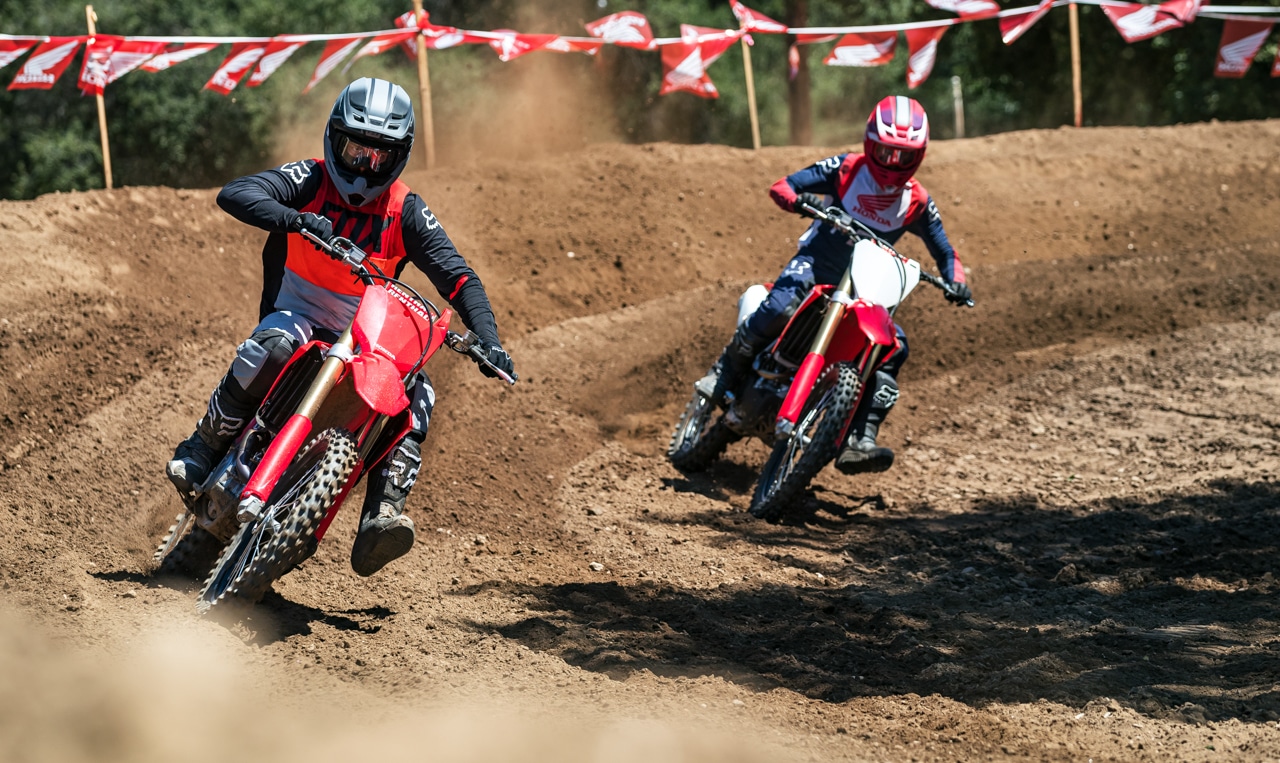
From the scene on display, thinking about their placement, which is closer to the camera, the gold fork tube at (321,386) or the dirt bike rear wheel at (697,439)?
the gold fork tube at (321,386)

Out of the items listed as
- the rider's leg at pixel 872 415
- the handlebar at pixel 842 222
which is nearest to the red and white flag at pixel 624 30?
the handlebar at pixel 842 222

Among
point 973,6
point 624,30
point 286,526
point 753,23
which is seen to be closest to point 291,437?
point 286,526

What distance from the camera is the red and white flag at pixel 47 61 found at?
44.8 ft

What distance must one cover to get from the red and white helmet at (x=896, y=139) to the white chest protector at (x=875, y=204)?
135 mm

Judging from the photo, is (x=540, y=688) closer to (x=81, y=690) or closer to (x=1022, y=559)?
(x=81, y=690)

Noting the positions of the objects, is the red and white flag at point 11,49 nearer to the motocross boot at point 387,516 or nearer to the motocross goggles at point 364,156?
the motocross goggles at point 364,156

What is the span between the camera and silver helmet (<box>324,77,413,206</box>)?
520 cm

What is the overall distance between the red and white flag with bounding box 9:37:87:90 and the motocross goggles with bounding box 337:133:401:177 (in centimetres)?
1011

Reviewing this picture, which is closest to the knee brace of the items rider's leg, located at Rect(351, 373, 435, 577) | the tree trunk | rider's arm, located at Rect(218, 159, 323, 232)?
rider's arm, located at Rect(218, 159, 323, 232)

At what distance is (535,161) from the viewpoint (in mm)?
15789

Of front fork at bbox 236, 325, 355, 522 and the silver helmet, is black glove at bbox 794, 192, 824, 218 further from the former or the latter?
front fork at bbox 236, 325, 355, 522

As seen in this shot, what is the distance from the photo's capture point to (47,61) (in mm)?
13766

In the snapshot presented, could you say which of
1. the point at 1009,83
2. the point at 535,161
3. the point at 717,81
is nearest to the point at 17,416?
the point at 535,161

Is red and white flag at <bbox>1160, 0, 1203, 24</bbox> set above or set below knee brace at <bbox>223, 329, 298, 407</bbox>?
below
